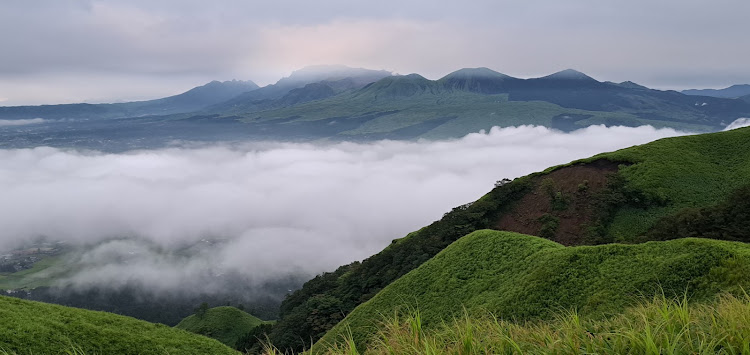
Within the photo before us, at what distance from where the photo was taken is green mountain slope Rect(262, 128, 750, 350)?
3984 cm

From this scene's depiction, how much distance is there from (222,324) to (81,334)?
66.1 meters

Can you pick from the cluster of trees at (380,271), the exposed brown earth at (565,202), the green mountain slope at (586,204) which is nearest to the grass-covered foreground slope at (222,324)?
the cluster of trees at (380,271)

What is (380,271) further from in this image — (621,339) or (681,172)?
(621,339)

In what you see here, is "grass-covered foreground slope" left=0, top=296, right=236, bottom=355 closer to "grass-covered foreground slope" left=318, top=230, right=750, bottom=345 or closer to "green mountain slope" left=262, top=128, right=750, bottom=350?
"grass-covered foreground slope" left=318, top=230, right=750, bottom=345

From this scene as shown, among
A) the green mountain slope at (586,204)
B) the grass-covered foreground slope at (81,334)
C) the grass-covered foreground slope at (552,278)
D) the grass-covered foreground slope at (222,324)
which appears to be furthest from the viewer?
the grass-covered foreground slope at (222,324)

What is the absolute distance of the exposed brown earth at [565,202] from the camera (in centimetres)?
4144

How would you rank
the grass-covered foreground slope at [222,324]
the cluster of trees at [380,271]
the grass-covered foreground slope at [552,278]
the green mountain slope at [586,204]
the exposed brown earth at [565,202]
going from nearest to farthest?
1. the grass-covered foreground slope at [552,278]
2. the cluster of trees at [380,271]
3. the green mountain slope at [586,204]
4. the exposed brown earth at [565,202]
5. the grass-covered foreground slope at [222,324]

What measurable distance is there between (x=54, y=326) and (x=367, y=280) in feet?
97.9

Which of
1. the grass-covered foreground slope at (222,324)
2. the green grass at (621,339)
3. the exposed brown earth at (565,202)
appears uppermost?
the green grass at (621,339)

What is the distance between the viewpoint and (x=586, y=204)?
43.5 m

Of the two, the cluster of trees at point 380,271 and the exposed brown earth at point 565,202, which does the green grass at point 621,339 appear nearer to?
the cluster of trees at point 380,271

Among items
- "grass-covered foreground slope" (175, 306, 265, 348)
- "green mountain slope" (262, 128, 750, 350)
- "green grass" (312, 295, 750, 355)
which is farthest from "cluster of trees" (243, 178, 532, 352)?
"green grass" (312, 295, 750, 355)

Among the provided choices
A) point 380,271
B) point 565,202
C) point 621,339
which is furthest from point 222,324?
point 621,339

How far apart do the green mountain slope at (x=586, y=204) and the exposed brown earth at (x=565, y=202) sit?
0.09 metres
